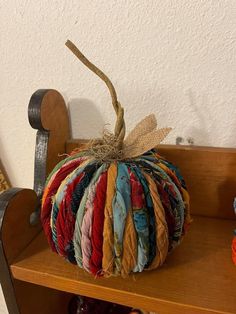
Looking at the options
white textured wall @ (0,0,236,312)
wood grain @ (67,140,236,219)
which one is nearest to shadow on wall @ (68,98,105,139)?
white textured wall @ (0,0,236,312)

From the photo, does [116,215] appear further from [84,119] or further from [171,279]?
[84,119]

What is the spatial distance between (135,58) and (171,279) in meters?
0.28

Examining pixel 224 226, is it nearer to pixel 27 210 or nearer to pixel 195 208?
pixel 195 208

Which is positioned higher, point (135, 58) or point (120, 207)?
point (135, 58)

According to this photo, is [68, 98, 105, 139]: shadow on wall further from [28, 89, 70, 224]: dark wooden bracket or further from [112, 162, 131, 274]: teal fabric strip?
[112, 162, 131, 274]: teal fabric strip

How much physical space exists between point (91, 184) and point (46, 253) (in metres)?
0.15

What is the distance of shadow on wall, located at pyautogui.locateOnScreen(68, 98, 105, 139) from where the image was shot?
46cm

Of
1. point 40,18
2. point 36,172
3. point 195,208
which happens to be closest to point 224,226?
point 195,208

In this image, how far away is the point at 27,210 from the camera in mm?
385

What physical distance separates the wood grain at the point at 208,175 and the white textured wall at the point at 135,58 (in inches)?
1.0

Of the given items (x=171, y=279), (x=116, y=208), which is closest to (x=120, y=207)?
(x=116, y=208)

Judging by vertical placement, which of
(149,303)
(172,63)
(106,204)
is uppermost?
(172,63)

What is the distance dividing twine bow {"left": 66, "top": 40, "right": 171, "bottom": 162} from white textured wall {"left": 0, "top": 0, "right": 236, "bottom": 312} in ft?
0.30

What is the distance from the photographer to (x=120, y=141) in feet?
1.08
